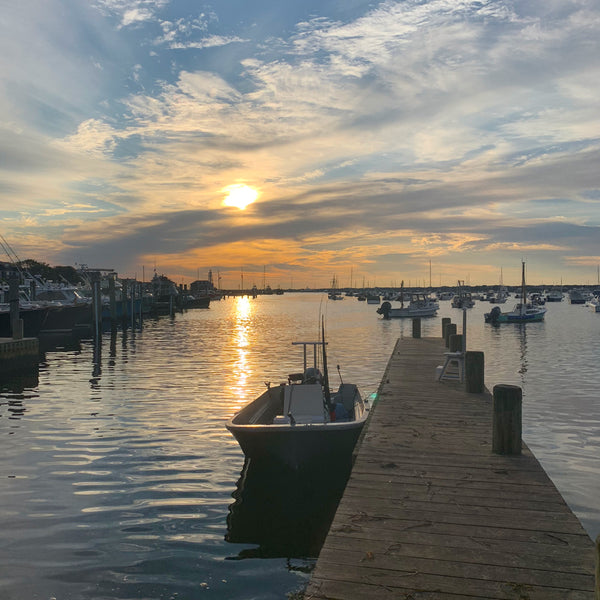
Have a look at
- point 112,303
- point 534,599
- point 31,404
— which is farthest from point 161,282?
point 534,599

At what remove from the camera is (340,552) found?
6027 mm

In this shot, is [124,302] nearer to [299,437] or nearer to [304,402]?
[304,402]

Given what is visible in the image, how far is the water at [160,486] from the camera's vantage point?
324 inches

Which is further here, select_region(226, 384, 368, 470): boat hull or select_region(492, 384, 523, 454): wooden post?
select_region(226, 384, 368, 470): boat hull

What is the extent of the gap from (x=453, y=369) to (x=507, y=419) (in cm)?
987

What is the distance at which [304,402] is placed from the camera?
13.1 metres

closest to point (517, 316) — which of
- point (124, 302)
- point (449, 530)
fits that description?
point (124, 302)

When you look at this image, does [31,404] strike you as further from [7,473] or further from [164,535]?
[164,535]

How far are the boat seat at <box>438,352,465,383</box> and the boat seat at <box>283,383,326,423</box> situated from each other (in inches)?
254

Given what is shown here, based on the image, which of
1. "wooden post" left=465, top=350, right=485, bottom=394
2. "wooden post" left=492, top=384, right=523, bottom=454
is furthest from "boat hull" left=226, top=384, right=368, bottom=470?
"wooden post" left=465, top=350, right=485, bottom=394

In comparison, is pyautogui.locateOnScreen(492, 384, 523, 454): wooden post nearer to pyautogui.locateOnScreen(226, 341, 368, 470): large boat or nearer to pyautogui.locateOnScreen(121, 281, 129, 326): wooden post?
pyautogui.locateOnScreen(226, 341, 368, 470): large boat

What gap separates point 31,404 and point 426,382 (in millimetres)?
14610

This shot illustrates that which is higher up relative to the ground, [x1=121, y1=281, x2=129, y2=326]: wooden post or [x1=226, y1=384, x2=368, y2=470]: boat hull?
[x1=121, y1=281, x2=129, y2=326]: wooden post

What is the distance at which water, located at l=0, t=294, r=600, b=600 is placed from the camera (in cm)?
822
